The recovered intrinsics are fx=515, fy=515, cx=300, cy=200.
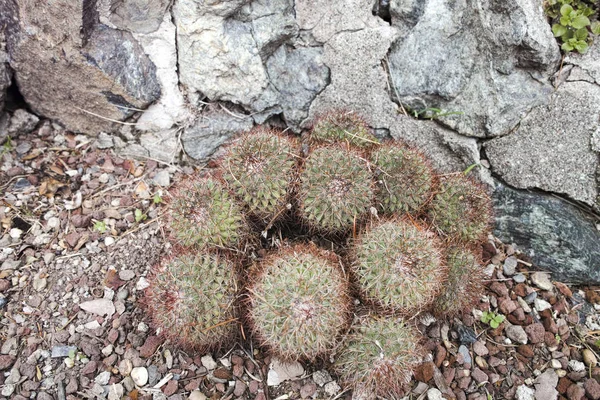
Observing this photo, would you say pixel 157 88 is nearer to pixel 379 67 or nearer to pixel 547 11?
pixel 379 67

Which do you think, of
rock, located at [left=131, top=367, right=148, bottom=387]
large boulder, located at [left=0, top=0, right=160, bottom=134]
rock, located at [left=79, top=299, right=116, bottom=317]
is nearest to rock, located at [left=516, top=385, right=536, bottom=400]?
rock, located at [left=131, top=367, right=148, bottom=387]

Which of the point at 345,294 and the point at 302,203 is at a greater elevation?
the point at 302,203

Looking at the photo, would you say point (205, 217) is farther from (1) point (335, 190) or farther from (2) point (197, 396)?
(2) point (197, 396)

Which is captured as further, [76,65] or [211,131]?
[211,131]

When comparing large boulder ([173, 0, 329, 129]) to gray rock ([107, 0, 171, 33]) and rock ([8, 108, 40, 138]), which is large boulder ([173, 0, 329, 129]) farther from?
rock ([8, 108, 40, 138])

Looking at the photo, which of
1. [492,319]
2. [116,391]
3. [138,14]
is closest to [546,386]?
[492,319]

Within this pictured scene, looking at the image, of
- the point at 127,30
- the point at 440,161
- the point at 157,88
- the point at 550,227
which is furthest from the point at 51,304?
the point at 550,227
